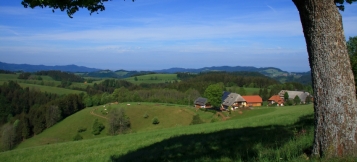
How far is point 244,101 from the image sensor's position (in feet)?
261

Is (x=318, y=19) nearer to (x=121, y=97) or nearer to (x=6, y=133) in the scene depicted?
(x=6, y=133)

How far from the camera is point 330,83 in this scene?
14.3 feet

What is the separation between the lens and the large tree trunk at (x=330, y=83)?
425 cm

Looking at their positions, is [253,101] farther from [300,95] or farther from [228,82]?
[228,82]

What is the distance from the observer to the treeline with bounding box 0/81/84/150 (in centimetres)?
6364

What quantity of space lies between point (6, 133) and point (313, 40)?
68.2 meters

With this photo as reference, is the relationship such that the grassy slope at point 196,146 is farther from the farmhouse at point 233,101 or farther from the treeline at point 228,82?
the treeline at point 228,82

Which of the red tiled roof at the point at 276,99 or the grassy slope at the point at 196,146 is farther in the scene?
the red tiled roof at the point at 276,99

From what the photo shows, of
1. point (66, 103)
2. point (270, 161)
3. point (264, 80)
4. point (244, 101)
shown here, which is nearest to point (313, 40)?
point (270, 161)

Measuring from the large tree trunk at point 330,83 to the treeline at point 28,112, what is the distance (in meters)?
66.1

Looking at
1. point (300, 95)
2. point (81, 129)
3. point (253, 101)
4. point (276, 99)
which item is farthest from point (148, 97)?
point (300, 95)

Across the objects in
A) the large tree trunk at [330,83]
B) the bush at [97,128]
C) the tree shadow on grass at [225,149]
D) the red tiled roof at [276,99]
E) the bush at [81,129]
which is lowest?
the bush at [81,129]

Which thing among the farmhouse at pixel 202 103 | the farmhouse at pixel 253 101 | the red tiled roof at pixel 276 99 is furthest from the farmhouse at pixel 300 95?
the farmhouse at pixel 202 103

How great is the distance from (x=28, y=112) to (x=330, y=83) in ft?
338
